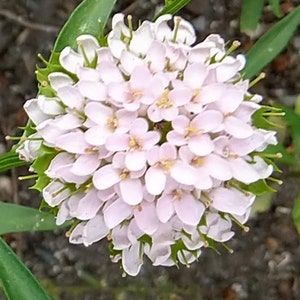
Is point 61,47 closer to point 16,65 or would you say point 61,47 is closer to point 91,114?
point 91,114

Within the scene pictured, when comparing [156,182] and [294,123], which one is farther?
[294,123]

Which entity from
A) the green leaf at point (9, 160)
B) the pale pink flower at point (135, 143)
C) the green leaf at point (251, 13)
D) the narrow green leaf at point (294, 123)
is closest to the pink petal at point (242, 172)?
the pale pink flower at point (135, 143)

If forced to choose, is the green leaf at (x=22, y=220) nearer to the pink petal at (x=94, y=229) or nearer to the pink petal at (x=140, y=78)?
the pink petal at (x=94, y=229)

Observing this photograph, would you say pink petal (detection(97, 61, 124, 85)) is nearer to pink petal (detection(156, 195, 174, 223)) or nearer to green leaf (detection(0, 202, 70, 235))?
pink petal (detection(156, 195, 174, 223))

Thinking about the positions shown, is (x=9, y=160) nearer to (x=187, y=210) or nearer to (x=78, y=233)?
(x=78, y=233)

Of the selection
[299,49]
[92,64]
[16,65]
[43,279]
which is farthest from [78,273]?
[92,64]

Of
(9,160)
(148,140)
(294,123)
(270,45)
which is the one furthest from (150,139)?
(294,123)

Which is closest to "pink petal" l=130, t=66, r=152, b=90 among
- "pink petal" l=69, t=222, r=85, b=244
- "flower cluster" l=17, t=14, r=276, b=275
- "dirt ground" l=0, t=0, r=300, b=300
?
"flower cluster" l=17, t=14, r=276, b=275
